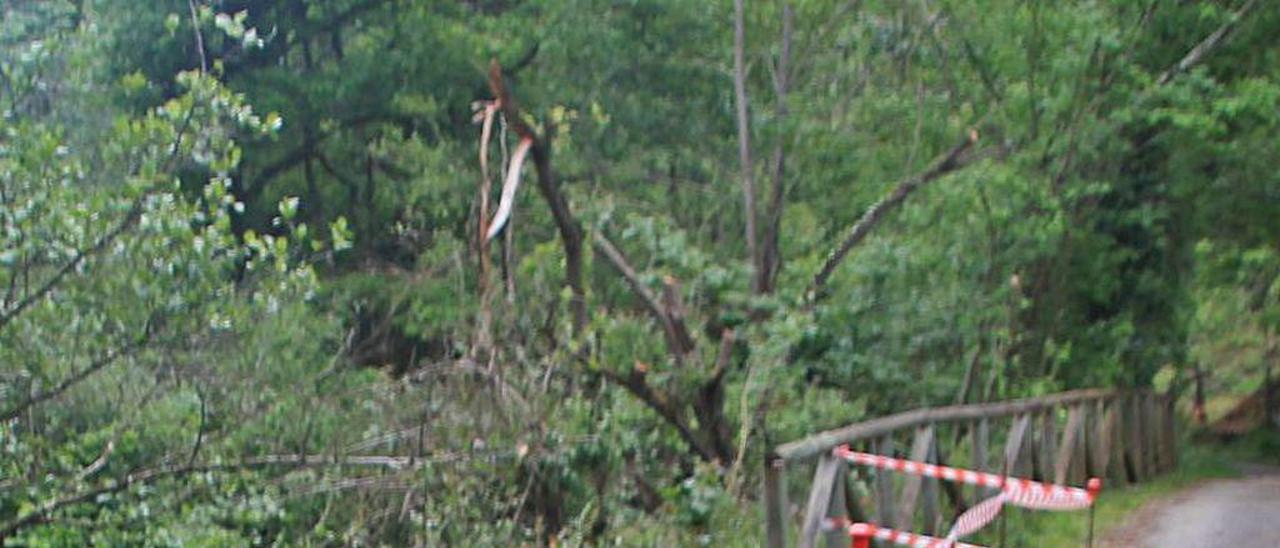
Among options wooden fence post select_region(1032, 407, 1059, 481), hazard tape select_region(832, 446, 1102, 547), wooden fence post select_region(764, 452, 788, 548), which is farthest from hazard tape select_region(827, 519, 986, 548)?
wooden fence post select_region(1032, 407, 1059, 481)

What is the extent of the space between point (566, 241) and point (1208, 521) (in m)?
5.72

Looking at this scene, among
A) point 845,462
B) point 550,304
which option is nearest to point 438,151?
point 550,304

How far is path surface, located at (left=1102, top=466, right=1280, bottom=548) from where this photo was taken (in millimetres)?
11469

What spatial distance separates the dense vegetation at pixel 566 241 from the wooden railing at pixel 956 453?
0.86 meters

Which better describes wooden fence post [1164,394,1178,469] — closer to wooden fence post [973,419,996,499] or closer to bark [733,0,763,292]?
bark [733,0,763,292]

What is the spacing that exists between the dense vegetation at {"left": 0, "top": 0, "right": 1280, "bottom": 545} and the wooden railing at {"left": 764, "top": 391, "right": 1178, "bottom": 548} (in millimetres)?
860

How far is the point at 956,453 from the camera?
11.2 metres

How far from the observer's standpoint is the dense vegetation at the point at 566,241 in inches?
371

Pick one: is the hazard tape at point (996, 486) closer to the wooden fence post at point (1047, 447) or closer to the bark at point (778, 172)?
the wooden fence post at point (1047, 447)

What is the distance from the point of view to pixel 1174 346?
19.5 m

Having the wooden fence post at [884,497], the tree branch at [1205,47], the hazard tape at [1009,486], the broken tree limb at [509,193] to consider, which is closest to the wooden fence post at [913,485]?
the wooden fence post at [884,497]

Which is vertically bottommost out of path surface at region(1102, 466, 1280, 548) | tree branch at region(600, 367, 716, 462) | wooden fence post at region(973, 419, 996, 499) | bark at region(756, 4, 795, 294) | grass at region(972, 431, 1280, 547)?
path surface at region(1102, 466, 1280, 548)

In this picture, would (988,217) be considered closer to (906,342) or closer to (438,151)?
(906,342)

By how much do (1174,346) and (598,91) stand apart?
7.51 metres
